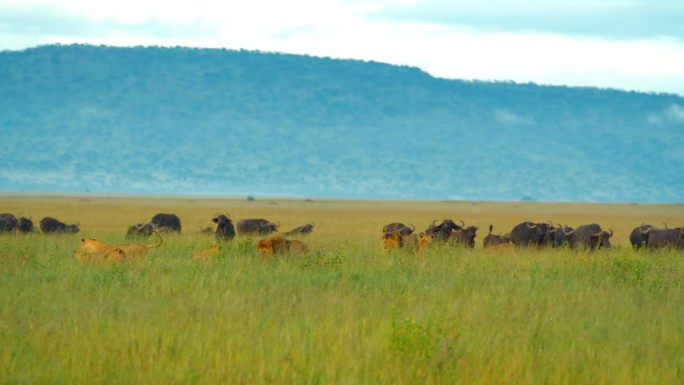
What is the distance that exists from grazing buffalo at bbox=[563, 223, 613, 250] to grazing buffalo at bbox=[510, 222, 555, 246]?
1.61 feet

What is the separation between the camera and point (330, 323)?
9344mm

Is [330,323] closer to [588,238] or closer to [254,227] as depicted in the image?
[588,238]

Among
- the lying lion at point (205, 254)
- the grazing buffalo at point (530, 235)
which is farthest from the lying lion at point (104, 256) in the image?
the grazing buffalo at point (530, 235)

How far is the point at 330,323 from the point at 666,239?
1501 cm

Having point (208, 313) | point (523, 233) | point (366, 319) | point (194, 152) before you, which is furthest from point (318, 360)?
point (194, 152)

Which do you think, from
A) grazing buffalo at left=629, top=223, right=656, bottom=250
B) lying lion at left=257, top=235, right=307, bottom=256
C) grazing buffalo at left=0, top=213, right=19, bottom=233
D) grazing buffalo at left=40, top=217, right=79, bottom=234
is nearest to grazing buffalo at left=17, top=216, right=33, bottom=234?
grazing buffalo at left=0, top=213, right=19, bottom=233

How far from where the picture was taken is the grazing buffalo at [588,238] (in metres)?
22.2

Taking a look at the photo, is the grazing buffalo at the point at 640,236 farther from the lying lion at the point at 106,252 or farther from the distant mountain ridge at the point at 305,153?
the distant mountain ridge at the point at 305,153

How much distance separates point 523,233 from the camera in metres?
23.1

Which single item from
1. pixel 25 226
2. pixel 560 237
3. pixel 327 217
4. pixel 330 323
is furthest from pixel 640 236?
pixel 327 217

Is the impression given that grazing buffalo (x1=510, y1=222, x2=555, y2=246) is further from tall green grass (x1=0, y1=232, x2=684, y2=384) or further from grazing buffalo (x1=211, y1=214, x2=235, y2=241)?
tall green grass (x1=0, y1=232, x2=684, y2=384)

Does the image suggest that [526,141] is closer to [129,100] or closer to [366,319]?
[129,100]

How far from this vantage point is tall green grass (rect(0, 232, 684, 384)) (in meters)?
7.81

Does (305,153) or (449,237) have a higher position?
(305,153)
